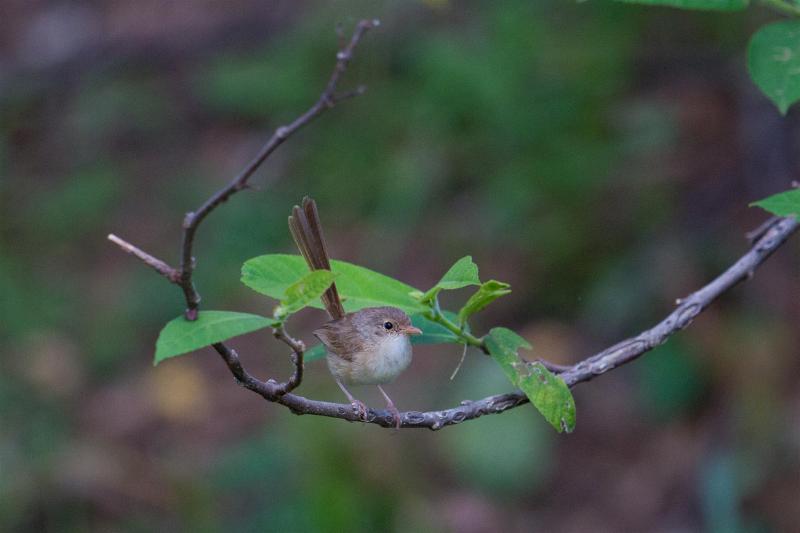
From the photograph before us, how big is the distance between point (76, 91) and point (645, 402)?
237 inches

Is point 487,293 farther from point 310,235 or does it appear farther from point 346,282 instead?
point 310,235

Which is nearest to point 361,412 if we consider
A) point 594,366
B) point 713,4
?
point 594,366

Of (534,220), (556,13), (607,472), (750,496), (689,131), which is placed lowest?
(607,472)

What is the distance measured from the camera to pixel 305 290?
1431 millimetres

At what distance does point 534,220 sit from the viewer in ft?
18.9

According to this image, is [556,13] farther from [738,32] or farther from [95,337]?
[95,337]

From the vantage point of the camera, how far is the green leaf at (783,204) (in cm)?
157

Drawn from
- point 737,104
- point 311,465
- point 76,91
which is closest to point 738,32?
point 737,104

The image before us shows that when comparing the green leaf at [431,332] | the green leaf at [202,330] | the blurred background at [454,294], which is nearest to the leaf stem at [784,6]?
the green leaf at [431,332]

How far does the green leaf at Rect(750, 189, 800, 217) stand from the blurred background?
274 centimetres

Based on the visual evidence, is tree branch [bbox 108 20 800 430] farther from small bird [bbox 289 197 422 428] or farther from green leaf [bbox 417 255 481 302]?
small bird [bbox 289 197 422 428]

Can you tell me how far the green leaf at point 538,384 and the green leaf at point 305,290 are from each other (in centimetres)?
45

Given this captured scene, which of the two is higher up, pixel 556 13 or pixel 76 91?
pixel 556 13

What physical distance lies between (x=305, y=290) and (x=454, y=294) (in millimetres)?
4464
